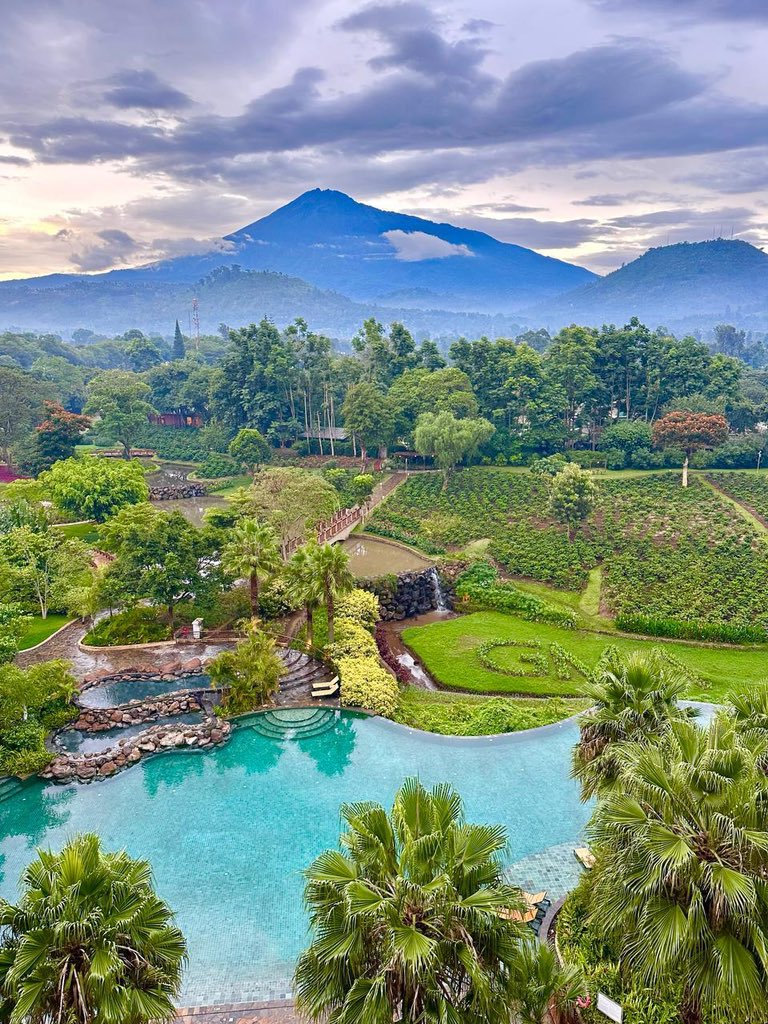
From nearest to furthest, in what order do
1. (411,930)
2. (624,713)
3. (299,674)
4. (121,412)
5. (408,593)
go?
(411,930)
(624,713)
(299,674)
(408,593)
(121,412)

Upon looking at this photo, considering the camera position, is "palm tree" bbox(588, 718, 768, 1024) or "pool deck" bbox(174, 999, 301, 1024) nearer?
"palm tree" bbox(588, 718, 768, 1024)

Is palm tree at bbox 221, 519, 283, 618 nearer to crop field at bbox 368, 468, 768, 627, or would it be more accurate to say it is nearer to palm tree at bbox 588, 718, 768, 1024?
crop field at bbox 368, 468, 768, 627

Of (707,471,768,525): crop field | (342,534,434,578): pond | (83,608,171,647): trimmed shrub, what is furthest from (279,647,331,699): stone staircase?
(707,471,768,525): crop field

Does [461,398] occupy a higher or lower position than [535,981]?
higher

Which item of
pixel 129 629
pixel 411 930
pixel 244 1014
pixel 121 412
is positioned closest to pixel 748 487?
pixel 129 629

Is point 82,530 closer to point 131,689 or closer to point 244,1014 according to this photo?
point 131,689

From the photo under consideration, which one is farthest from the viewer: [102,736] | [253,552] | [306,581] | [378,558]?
[378,558]

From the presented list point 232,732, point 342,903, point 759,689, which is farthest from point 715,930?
point 232,732
